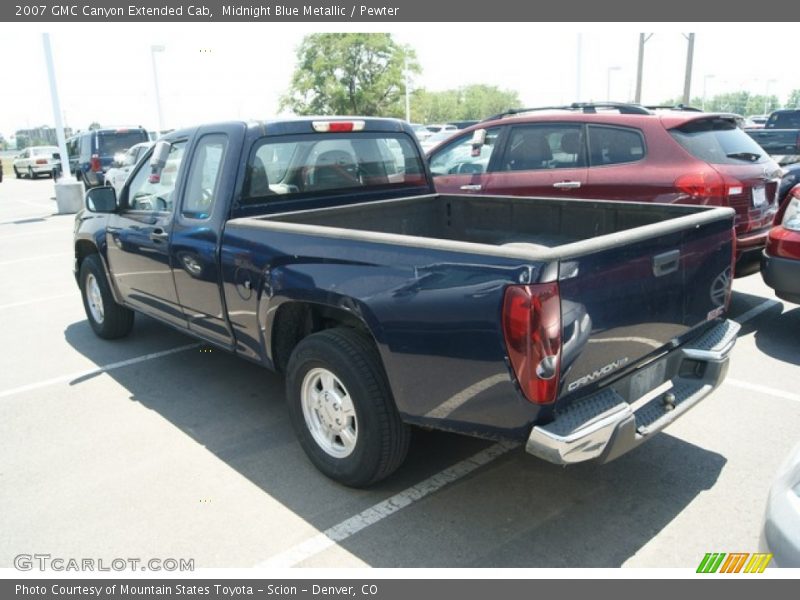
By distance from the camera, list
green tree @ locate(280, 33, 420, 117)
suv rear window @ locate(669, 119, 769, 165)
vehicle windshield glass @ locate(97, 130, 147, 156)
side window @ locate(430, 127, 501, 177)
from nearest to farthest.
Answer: suv rear window @ locate(669, 119, 769, 165) → side window @ locate(430, 127, 501, 177) → vehicle windshield glass @ locate(97, 130, 147, 156) → green tree @ locate(280, 33, 420, 117)

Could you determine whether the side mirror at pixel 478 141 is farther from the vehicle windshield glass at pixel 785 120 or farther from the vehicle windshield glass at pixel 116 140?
the vehicle windshield glass at pixel 785 120

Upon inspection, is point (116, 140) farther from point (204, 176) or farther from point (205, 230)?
point (205, 230)

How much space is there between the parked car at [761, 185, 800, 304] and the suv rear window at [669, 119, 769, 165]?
2.04ft

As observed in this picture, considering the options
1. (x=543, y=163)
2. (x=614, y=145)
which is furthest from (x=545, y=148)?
(x=614, y=145)

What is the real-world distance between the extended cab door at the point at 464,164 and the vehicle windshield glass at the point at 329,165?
6.84 feet

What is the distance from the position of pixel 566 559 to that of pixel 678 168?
3.98m

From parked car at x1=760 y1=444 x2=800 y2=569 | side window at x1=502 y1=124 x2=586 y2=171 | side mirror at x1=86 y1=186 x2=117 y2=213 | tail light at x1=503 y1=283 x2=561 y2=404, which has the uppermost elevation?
side window at x1=502 y1=124 x2=586 y2=171

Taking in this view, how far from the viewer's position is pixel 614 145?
19.9ft

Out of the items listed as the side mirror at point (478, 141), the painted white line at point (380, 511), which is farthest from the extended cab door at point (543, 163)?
the painted white line at point (380, 511)

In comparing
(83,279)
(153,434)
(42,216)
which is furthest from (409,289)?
(42,216)

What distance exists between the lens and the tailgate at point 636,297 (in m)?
2.60

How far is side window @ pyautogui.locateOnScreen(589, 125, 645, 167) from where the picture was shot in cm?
591

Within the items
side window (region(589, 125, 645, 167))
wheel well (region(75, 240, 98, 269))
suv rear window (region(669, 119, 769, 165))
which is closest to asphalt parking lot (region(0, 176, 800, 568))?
wheel well (region(75, 240, 98, 269))

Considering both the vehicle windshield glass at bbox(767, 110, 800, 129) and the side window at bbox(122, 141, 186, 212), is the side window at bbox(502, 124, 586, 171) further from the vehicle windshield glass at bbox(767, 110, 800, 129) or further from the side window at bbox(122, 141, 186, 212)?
the vehicle windshield glass at bbox(767, 110, 800, 129)
